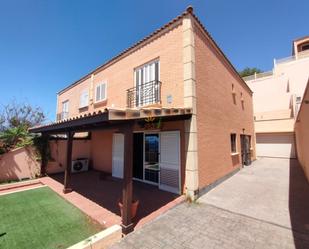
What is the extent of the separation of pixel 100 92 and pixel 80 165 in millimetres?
6125

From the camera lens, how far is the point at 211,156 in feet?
28.7

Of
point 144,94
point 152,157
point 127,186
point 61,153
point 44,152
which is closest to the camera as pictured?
point 127,186

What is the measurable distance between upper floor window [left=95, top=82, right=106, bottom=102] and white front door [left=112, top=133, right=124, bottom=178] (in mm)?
3526

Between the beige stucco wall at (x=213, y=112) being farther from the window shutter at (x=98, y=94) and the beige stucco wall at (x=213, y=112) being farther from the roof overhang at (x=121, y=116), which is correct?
the window shutter at (x=98, y=94)

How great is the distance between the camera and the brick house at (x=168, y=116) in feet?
20.3

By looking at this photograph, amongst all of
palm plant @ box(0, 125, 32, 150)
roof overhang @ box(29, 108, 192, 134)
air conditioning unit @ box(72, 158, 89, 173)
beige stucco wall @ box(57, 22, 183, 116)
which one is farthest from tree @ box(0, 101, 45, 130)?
roof overhang @ box(29, 108, 192, 134)

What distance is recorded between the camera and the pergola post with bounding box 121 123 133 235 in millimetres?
4760

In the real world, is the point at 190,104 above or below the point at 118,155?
above

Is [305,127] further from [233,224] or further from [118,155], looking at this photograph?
[118,155]

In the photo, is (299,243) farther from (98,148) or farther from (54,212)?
(98,148)

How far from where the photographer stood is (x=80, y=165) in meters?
13.5

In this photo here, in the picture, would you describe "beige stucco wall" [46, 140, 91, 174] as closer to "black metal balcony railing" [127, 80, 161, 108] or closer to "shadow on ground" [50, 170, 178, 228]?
"shadow on ground" [50, 170, 178, 228]

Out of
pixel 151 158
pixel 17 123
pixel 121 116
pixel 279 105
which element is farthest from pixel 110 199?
pixel 279 105

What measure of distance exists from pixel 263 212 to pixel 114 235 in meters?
5.18
